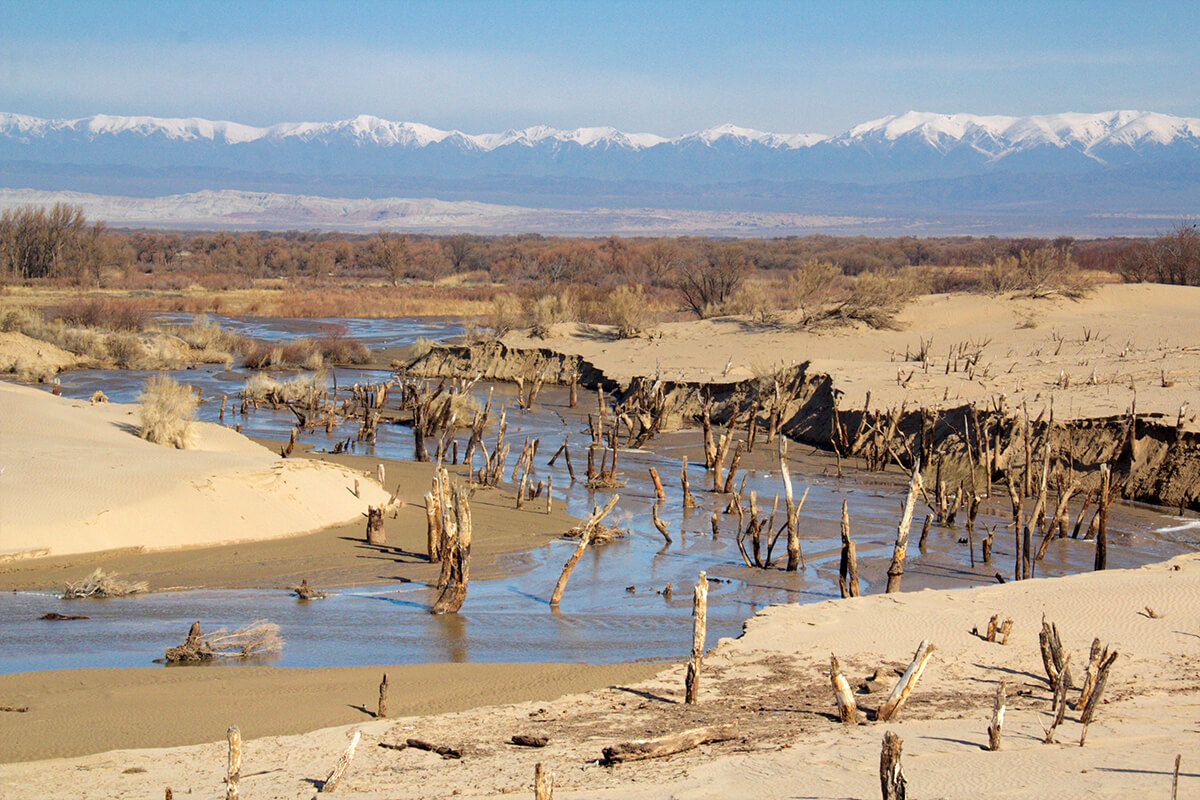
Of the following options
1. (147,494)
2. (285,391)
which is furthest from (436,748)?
(285,391)

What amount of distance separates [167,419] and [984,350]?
1793 cm

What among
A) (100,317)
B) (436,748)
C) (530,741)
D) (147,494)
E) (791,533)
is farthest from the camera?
(100,317)

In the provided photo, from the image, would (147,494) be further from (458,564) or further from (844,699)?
(844,699)

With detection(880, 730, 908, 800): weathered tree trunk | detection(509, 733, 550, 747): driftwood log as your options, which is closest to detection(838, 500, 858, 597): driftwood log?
detection(509, 733, 550, 747): driftwood log

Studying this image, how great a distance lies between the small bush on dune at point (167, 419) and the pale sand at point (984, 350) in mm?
10050

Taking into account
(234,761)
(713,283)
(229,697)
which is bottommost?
(229,697)

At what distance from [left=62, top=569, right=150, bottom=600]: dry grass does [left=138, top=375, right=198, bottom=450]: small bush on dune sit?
20.3 ft

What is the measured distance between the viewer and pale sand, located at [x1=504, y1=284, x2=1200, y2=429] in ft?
63.2

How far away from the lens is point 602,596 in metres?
10.8

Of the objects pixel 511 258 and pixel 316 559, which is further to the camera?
pixel 511 258

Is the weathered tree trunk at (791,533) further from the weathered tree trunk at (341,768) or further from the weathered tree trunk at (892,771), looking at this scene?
the weathered tree trunk at (892,771)

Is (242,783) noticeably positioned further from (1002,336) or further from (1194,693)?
(1002,336)

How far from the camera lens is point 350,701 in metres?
7.33

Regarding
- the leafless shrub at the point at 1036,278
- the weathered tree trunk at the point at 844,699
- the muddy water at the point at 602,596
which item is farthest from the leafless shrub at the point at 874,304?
the weathered tree trunk at the point at 844,699
